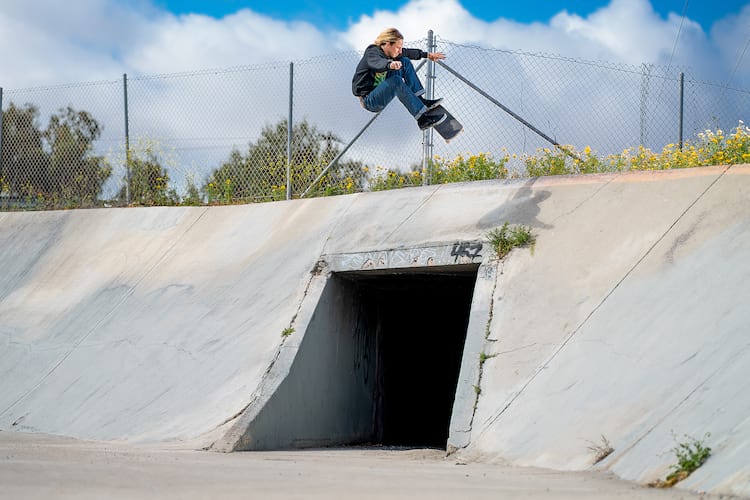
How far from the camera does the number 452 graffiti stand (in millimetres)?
9359

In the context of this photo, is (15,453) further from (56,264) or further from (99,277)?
(56,264)

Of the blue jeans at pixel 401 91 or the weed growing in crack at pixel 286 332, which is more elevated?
the blue jeans at pixel 401 91

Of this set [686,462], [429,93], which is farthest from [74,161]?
[686,462]

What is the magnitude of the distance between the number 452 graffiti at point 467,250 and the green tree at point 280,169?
354 centimetres

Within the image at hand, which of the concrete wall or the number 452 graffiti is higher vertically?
the number 452 graffiti

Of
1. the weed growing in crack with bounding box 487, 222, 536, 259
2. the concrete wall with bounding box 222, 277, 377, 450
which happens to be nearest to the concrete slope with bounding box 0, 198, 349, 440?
the concrete wall with bounding box 222, 277, 377, 450

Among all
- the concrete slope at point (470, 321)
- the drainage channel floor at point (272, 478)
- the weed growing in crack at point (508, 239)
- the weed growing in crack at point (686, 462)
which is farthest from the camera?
the weed growing in crack at point (508, 239)

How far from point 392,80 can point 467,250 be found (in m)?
2.01

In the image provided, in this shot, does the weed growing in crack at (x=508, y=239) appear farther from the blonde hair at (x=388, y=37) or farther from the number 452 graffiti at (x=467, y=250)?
the blonde hair at (x=388, y=37)

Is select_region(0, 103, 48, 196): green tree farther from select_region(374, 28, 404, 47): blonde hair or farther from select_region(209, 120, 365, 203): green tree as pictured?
select_region(374, 28, 404, 47): blonde hair

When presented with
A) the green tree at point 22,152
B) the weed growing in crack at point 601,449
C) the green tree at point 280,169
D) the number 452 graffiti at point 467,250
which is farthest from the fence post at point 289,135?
the weed growing in crack at point 601,449

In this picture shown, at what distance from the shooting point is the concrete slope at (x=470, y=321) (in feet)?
21.9

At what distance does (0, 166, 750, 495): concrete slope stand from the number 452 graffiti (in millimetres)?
33

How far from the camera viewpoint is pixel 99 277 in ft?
41.4
